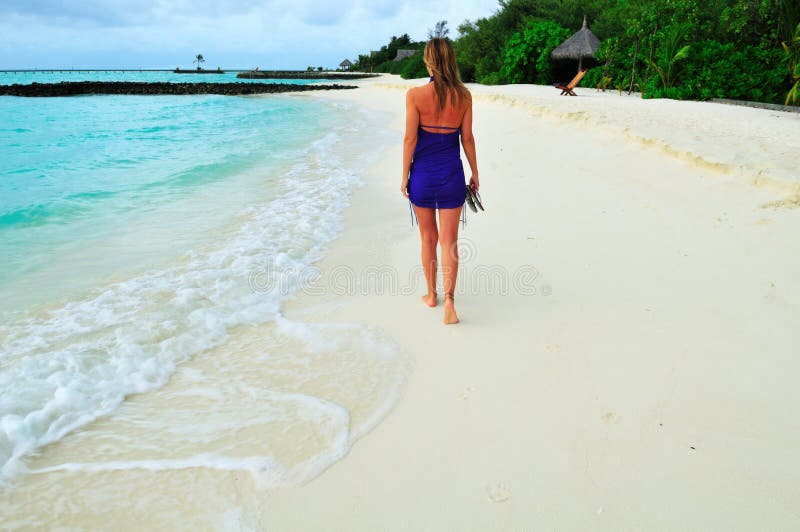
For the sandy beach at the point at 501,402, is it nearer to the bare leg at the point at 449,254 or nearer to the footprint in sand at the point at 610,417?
the footprint in sand at the point at 610,417

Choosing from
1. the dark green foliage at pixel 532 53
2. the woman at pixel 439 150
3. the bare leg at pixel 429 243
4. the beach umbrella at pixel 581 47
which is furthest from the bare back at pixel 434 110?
the dark green foliage at pixel 532 53

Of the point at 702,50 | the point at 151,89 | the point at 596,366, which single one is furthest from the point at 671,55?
the point at 151,89

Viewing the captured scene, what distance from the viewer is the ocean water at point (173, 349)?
219cm

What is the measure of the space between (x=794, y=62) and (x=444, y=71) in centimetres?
1403

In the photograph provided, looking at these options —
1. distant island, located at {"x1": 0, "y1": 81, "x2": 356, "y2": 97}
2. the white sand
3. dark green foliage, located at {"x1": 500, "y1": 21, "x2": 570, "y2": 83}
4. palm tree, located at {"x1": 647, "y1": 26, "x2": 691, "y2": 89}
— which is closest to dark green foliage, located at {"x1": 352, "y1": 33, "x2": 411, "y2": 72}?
distant island, located at {"x1": 0, "y1": 81, "x2": 356, "y2": 97}

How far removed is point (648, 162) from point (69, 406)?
671cm

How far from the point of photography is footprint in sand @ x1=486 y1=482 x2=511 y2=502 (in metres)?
1.83

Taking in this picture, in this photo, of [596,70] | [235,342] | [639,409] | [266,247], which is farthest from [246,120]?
[639,409]

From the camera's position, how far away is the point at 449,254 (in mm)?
3295

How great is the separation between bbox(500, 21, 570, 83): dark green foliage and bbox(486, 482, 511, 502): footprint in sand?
25.4m

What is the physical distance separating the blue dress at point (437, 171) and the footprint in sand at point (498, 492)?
6.11ft

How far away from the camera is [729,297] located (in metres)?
3.22

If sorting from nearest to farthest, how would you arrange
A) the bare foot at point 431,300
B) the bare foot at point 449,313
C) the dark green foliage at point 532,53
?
the bare foot at point 449,313, the bare foot at point 431,300, the dark green foliage at point 532,53

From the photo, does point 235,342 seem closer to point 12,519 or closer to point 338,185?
point 12,519
